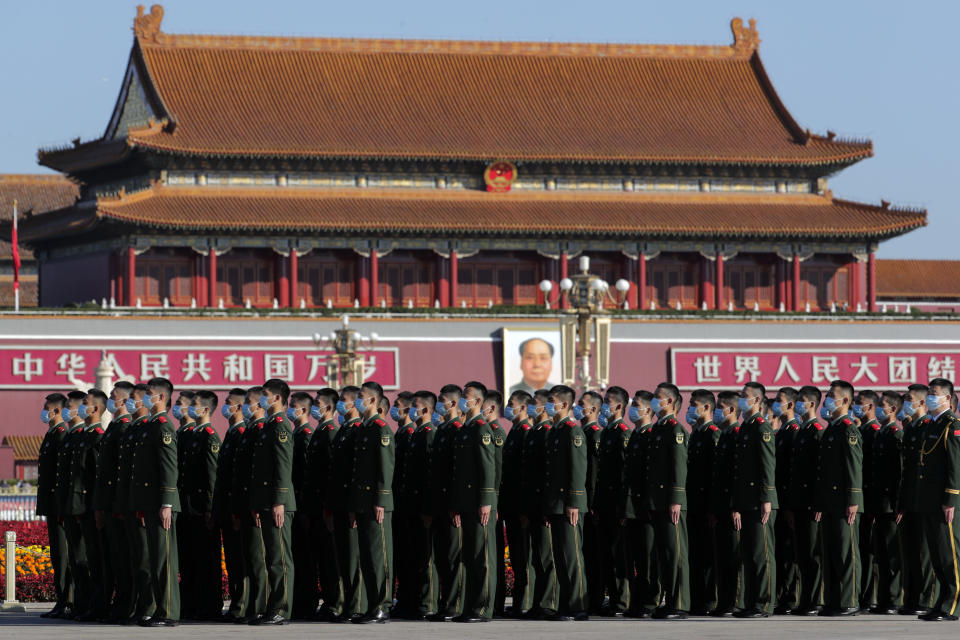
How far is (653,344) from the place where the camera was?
4256 centimetres

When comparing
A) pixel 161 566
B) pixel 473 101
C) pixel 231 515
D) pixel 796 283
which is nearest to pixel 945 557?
pixel 231 515

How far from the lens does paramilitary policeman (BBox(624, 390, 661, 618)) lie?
1516cm

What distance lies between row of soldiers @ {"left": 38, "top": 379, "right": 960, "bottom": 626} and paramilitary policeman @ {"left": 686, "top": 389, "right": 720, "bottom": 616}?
18 mm

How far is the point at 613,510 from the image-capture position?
15430mm

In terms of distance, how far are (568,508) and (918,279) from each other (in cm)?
4600

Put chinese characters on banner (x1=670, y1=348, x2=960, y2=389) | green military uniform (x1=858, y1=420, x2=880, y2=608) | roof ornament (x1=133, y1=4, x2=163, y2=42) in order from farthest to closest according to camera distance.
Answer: roof ornament (x1=133, y1=4, x2=163, y2=42) → chinese characters on banner (x1=670, y1=348, x2=960, y2=389) → green military uniform (x1=858, y1=420, x2=880, y2=608)

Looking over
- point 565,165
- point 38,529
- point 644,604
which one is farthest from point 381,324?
point 644,604

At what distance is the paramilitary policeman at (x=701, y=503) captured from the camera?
50.3 feet

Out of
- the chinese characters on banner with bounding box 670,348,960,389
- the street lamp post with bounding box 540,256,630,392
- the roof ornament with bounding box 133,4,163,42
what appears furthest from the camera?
the roof ornament with bounding box 133,4,163,42

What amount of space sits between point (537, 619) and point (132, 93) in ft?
111

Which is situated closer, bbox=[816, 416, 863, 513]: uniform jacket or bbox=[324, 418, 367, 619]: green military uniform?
bbox=[324, 418, 367, 619]: green military uniform

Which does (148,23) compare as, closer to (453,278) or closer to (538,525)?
(453,278)

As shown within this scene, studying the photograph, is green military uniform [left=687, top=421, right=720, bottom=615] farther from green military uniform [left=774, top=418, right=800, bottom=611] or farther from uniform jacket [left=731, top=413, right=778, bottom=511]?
green military uniform [left=774, top=418, right=800, bottom=611]

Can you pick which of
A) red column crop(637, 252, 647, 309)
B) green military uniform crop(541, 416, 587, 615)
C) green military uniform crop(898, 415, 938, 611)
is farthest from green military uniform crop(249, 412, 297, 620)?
red column crop(637, 252, 647, 309)
